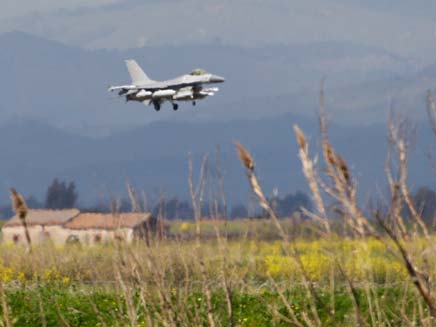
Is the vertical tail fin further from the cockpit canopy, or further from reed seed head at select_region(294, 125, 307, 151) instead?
reed seed head at select_region(294, 125, 307, 151)

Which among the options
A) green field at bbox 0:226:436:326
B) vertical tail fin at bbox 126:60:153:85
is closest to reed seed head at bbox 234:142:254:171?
green field at bbox 0:226:436:326

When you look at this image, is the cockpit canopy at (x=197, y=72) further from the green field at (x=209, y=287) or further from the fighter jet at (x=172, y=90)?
the green field at (x=209, y=287)

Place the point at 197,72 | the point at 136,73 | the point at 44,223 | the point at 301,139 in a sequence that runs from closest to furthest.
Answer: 1. the point at 301,139
2. the point at 197,72
3. the point at 136,73
4. the point at 44,223

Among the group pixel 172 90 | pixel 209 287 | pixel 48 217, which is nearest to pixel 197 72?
pixel 172 90

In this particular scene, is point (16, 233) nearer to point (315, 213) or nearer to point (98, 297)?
point (98, 297)

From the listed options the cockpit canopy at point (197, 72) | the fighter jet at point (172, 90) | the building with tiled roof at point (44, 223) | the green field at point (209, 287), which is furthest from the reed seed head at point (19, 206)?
the building with tiled roof at point (44, 223)

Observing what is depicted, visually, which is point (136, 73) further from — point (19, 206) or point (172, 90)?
point (19, 206)

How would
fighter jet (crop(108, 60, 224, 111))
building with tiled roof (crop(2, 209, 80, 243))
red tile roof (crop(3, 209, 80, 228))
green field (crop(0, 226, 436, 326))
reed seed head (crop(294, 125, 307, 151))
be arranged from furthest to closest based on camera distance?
red tile roof (crop(3, 209, 80, 228)) → building with tiled roof (crop(2, 209, 80, 243)) → fighter jet (crop(108, 60, 224, 111)) → green field (crop(0, 226, 436, 326)) → reed seed head (crop(294, 125, 307, 151))

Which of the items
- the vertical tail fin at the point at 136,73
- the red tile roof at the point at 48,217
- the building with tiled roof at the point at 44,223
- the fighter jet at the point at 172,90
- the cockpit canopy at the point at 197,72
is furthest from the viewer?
the red tile roof at the point at 48,217

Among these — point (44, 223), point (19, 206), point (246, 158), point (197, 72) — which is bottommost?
point (44, 223)

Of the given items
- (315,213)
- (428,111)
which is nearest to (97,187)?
(428,111)

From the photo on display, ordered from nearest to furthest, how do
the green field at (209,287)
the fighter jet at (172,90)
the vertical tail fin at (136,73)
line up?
the green field at (209,287) → the fighter jet at (172,90) → the vertical tail fin at (136,73)

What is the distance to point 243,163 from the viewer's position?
4258 millimetres

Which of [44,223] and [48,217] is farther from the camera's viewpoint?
[48,217]
